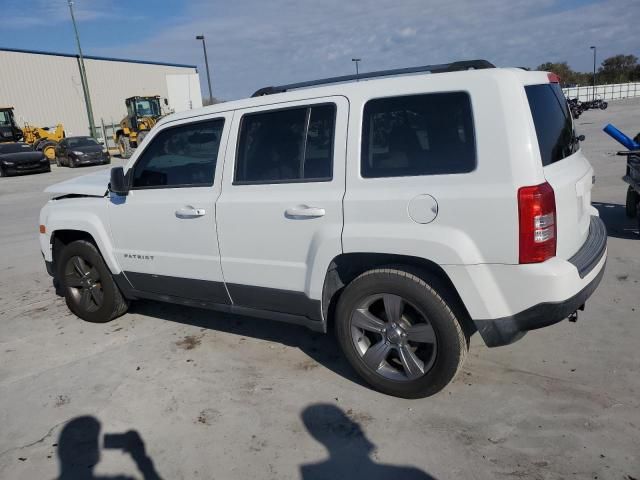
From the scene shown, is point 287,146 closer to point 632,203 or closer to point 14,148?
point 632,203

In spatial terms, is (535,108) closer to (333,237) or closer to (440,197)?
(440,197)

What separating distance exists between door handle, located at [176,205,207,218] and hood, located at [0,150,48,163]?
2216 centimetres

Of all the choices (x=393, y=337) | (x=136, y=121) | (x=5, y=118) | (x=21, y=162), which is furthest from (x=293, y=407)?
(x=5, y=118)

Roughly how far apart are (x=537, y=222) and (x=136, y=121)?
3194 centimetres

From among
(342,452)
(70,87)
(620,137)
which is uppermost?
(70,87)

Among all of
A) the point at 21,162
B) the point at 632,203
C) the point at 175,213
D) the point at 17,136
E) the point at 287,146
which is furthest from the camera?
the point at 17,136

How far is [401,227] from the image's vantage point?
2992 millimetres

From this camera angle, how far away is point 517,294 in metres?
2.80

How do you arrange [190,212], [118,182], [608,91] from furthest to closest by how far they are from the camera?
[608,91] < [118,182] < [190,212]

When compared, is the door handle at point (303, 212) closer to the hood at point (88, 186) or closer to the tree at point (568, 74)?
the hood at point (88, 186)

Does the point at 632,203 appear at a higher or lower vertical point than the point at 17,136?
lower

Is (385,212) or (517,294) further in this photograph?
(385,212)

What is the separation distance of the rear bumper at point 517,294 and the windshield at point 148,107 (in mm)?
32050

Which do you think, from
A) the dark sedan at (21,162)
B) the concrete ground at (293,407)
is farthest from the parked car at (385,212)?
the dark sedan at (21,162)
